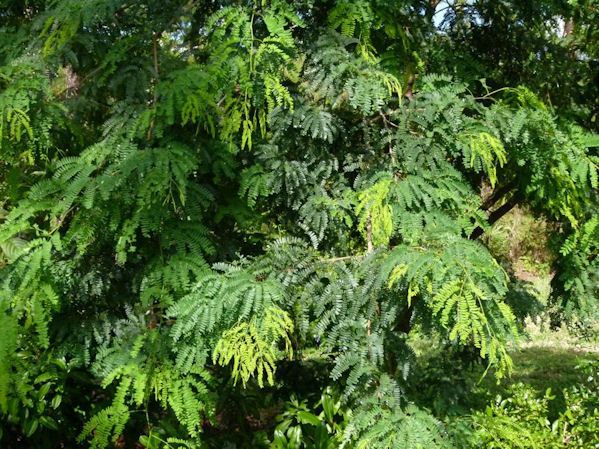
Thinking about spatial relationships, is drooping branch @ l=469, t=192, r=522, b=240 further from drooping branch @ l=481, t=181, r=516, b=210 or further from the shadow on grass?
the shadow on grass

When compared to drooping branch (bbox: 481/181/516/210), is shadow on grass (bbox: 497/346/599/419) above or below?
below

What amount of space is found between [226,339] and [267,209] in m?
1.07

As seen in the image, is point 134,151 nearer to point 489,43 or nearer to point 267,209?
point 267,209

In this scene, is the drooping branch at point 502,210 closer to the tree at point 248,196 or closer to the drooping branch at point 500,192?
the drooping branch at point 500,192

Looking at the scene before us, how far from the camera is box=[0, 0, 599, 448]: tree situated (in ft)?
9.05

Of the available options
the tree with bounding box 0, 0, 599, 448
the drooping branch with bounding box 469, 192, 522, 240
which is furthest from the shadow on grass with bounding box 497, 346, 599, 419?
the tree with bounding box 0, 0, 599, 448

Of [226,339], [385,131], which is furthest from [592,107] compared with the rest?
[226,339]

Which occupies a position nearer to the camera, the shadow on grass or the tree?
the tree

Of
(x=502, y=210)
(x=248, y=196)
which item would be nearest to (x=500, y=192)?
(x=502, y=210)

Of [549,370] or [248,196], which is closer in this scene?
[248,196]

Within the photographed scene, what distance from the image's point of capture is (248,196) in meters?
3.18

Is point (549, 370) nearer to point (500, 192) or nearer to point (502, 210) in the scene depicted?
point (502, 210)

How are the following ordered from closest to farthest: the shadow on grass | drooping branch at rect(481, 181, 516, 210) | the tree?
the tree → drooping branch at rect(481, 181, 516, 210) → the shadow on grass

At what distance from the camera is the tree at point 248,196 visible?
2.76 meters
